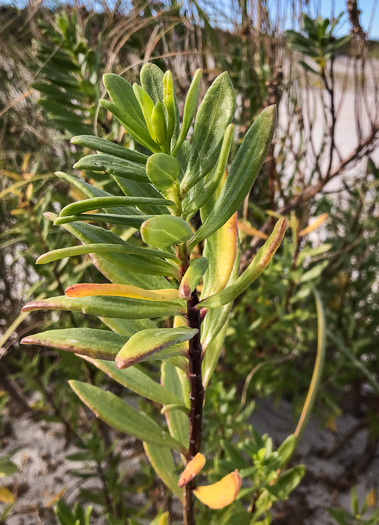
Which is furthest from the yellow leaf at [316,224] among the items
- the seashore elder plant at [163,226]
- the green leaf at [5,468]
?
the green leaf at [5,468]

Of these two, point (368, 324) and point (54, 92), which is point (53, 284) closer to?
point (54, 92)

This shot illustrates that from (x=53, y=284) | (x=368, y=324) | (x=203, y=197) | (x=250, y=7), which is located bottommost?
(x=53, y=284)

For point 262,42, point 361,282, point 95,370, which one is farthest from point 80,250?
point 361,282

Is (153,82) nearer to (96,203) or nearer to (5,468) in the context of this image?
(96,203)

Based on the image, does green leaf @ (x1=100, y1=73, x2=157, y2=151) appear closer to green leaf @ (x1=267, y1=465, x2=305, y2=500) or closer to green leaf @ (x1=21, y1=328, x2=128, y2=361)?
green leaf @ (x1=21, y1=328, x2=128, y2=361)

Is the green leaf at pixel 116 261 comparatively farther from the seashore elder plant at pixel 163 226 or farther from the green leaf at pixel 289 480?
the green leaf at pixel 289 480

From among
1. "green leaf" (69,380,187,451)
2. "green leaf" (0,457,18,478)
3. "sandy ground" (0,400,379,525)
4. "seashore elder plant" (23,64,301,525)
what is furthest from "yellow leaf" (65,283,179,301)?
"sandy ground" (0,400,379,525)
